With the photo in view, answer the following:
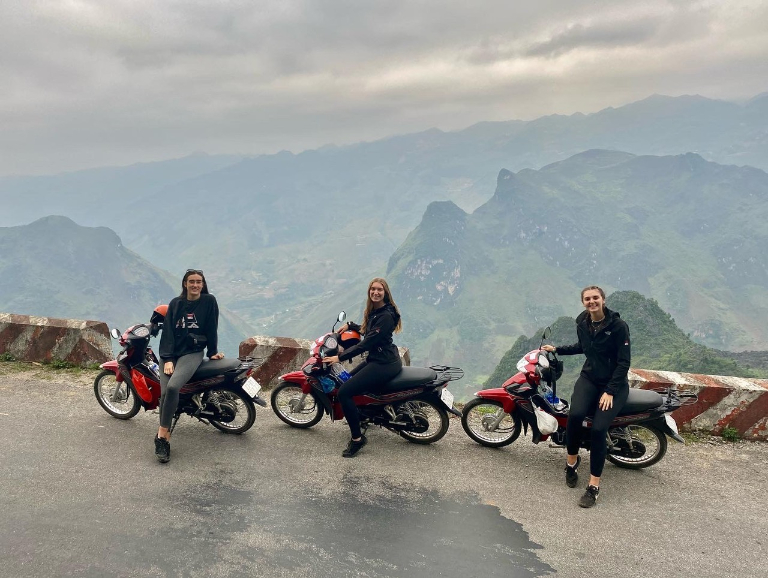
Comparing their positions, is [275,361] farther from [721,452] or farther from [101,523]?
[721,452]

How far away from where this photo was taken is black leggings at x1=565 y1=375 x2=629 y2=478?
5066mm

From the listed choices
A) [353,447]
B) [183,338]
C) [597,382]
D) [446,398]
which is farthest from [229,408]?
[597,382]

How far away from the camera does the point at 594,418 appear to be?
16.9 ft

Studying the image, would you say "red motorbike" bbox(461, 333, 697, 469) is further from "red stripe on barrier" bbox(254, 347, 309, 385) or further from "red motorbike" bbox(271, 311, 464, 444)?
"red stripe on barrier" bbox(254, 347, 309, 385)

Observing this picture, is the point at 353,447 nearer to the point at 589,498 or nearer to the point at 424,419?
the point at 424,419

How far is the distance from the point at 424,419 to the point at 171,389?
2.93 meters

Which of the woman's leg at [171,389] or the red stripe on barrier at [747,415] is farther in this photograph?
the red stripe on barrier at [747,415]

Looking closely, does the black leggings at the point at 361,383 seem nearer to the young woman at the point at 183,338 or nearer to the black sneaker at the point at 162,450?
the young woman at the point at 183,338

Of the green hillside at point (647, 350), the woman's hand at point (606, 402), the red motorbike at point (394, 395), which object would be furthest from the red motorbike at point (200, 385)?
the green hillside at point (647, 350)

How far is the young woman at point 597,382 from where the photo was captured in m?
5.01

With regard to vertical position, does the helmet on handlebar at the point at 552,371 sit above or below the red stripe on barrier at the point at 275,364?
above

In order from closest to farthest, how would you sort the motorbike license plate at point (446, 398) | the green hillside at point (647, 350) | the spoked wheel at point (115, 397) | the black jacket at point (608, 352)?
the black jacket at point (608, 352)
the motorbike license plate at point (446, 398)
the spoked wheel at point (115, 397)
the green hillside at point (647, 350)

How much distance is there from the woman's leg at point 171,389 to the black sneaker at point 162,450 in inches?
2.0

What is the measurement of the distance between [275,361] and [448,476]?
357 cm
